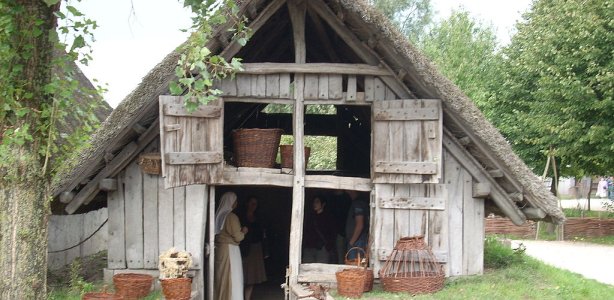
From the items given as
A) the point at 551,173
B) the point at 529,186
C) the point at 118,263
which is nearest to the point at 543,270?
the point at 529,186

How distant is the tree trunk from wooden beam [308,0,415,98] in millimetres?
3402

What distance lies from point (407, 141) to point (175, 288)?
3298 millimetres

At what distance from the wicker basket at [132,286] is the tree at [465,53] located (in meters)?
19.0

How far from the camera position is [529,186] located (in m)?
7.99

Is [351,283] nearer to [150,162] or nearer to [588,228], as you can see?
[150,162]

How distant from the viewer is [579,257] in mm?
16484

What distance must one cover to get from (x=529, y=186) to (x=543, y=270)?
182cm

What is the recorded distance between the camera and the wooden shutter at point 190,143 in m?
7.25

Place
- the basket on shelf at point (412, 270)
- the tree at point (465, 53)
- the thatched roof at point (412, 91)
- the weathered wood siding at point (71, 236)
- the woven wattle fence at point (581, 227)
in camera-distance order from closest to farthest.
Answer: the thatched roof at point (412, 91), the basket on shelf at point (412, 270), the weathered wood siding at point (71, 236), the woven wattle fence at point (581, 227), the tree at point (465, 53)

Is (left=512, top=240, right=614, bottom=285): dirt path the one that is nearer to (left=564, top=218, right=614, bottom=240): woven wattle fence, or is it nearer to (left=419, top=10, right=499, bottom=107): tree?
(left=564, top=218, right=614, bottom=240): woven wattle fence

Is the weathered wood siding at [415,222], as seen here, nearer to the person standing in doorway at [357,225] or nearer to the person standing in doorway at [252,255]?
the person standing in doorway at [357,225]

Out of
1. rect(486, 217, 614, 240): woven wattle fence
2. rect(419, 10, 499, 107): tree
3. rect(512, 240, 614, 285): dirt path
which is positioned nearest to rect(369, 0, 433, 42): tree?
rect(419, 10, 499, 107): tree

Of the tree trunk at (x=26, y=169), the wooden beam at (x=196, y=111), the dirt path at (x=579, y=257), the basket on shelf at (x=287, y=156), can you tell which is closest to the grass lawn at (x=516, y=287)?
the basket on shelf at (x=287, y=156)

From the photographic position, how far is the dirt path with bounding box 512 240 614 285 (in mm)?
13552
